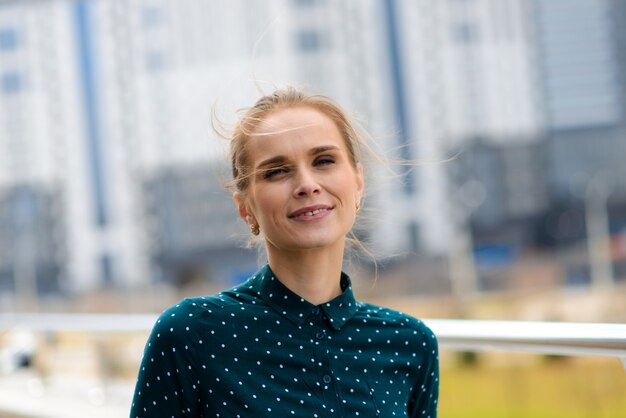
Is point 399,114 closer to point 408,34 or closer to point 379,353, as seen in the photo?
point 408,34

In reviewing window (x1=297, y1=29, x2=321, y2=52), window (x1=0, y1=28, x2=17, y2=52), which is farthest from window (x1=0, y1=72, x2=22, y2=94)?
window (x1=297, y1=29, x2=321, y2=52)

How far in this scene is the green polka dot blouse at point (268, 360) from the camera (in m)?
1.04

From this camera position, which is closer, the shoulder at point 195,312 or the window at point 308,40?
the shoulder at point 195,312

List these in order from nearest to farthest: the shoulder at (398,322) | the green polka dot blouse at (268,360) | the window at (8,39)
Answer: the green polka dot blouse at (268,360) < the shoulder at (398,322) < the window at (8,39)

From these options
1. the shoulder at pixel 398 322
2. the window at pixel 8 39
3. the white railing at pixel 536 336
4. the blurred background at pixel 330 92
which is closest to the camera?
the shoulder at pixel 398 322

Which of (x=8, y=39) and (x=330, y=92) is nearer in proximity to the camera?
(x=330, y=92)

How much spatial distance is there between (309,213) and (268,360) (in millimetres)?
168

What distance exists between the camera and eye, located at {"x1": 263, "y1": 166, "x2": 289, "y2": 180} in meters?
1.10

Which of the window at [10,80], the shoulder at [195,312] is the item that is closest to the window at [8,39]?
the window at [10,80]

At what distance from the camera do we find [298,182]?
108cm

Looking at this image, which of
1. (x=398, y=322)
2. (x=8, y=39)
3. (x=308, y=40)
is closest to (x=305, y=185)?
(x=398, y=322)

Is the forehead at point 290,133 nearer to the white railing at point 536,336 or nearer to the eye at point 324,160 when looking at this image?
the eye at point 324,160

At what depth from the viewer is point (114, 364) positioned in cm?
367

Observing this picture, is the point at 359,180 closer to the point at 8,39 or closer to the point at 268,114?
the point at 268,114
